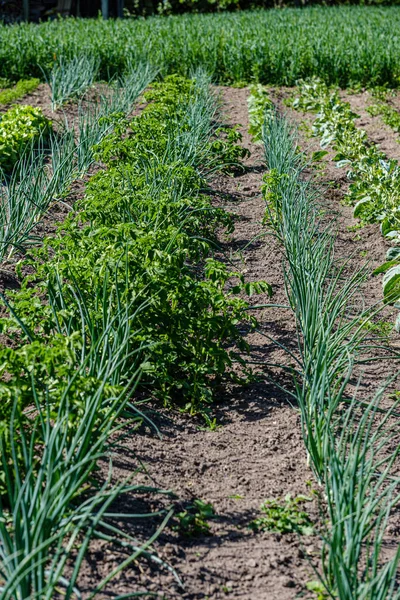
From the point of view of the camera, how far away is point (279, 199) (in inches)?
191

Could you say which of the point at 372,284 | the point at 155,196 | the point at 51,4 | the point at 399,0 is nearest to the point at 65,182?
the point at 155,196

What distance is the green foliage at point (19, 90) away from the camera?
907 cm

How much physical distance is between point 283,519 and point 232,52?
9.07m

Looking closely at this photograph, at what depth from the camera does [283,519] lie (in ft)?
8.18

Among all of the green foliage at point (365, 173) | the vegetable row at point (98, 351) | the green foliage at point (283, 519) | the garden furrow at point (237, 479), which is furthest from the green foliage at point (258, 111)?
the green foliage at point (283, 519)

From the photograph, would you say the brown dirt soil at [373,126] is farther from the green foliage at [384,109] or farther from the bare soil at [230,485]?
the bare soil at [230,485]

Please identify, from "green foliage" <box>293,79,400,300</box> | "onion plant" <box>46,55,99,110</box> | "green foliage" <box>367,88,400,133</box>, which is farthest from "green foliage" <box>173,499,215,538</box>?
"onion plant" <box>46,55,99,110</box>

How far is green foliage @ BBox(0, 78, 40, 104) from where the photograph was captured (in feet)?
29.8

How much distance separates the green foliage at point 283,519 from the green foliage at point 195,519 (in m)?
0.14

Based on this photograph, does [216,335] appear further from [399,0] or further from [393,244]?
[399,0]

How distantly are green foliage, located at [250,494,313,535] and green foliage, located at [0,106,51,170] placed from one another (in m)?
3.70

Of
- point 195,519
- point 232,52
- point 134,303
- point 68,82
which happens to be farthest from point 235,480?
point 232,52

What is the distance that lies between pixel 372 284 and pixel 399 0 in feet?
72.7

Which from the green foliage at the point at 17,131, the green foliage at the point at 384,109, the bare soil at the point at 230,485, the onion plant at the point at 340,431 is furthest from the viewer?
the green foliage at the point at 384,109
